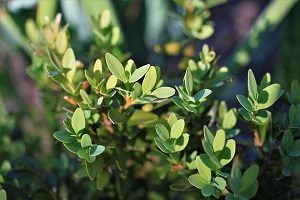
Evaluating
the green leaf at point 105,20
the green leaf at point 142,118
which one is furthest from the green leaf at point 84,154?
the green leaf at point 105,20

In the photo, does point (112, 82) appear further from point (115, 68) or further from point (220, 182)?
point (220, 182)

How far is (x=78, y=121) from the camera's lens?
56 centimetres

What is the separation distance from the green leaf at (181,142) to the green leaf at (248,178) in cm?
7

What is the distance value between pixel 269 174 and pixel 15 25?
2.26 feet

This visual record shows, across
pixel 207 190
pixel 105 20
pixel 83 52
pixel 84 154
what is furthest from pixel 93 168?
pixel 83 52

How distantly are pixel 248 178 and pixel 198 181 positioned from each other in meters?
0.05

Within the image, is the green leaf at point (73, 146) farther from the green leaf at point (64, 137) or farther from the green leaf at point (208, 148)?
the green leaf at point (208, 148)

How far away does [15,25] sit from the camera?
1097mm

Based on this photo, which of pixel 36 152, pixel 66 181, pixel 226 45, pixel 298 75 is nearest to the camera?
pixel 66 181

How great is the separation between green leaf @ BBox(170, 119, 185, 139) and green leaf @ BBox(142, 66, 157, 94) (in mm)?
49

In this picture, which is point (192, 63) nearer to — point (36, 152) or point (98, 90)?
point (98, 90)

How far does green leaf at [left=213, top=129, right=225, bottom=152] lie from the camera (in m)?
0.55

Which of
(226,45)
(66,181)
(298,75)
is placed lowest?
(226,45)

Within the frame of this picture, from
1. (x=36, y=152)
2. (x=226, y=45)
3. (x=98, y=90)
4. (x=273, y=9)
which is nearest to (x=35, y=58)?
(x=36, y=152)
